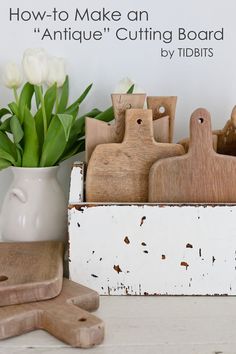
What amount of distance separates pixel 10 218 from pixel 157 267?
0.87 feet

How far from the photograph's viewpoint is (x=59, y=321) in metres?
0.70

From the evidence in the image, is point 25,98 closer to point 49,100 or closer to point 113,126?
point 49,100

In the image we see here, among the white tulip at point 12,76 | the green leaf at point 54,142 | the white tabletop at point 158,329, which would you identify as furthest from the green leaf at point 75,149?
the white tabletop at point 158,329

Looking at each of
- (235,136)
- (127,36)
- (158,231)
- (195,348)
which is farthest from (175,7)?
(195,348)

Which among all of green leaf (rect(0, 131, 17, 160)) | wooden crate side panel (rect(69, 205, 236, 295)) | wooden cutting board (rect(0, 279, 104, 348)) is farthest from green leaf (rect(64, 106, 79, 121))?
wooden cutting board (rect(0, 279, 104, 348))

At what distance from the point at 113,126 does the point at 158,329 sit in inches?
12.8

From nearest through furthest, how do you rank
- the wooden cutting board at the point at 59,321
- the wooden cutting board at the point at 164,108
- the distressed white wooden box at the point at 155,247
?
the wooden cutting board at the point at 59,321 < the distressed white wooden box at the point at 155,247 < the wooden cutting board at the point at 164,108

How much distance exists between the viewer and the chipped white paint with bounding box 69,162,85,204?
86cm

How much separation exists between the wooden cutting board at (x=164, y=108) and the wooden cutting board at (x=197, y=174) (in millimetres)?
91

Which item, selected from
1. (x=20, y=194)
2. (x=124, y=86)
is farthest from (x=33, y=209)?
(x=124, y=86)

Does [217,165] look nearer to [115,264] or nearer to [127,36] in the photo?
[115,264]

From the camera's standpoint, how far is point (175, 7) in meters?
1.04

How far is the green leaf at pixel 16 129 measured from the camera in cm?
93

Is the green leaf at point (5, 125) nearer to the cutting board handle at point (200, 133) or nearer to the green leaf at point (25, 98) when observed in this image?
the green leaf at point (25, 98)
